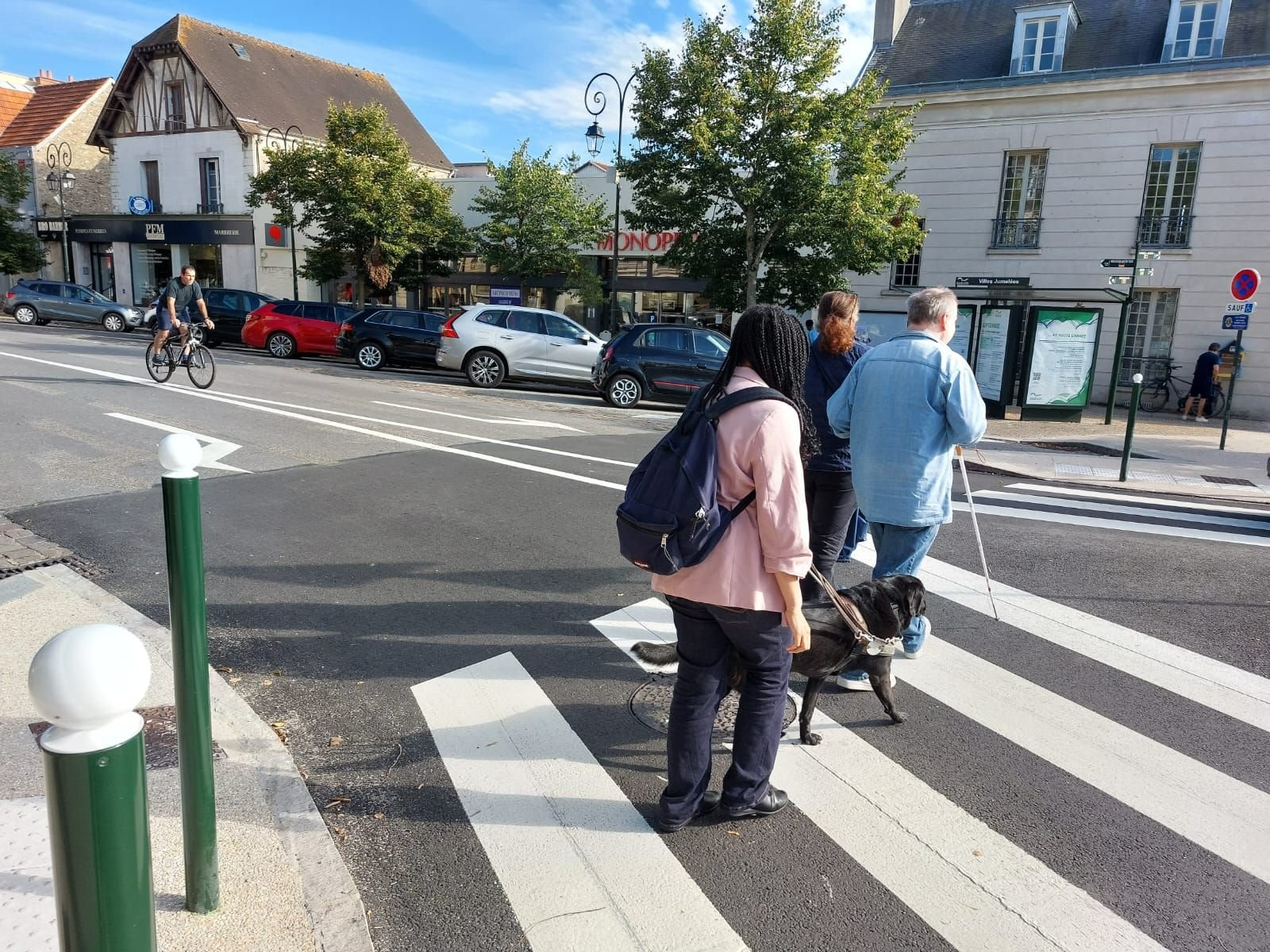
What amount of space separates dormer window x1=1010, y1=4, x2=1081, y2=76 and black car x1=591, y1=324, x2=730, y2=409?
12432 mm

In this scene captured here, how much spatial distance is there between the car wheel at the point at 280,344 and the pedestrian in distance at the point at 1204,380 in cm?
2133

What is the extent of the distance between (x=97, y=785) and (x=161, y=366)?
1357 centimetres

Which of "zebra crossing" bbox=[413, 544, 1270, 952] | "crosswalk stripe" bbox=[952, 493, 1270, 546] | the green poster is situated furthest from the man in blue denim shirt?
the green poster

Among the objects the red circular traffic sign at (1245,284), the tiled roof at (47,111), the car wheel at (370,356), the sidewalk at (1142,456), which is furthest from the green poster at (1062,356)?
the tiled roof at (47,111)

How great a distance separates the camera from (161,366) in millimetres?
13109

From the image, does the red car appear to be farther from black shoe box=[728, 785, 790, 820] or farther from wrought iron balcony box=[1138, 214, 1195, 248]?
black shoe box=[728, 785, 790, 820]

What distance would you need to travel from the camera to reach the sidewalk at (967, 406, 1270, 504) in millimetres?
10523

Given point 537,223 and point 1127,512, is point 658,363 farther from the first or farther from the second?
point 537,223

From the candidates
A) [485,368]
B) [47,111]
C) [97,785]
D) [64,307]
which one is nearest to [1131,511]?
[97,785]

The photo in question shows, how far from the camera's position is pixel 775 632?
2.82m

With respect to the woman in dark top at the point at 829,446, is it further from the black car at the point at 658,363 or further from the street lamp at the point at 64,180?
the street lamp at the point at 64,180

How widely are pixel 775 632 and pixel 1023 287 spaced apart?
1530 centimetres

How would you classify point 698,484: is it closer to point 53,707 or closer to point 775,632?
point 775,632

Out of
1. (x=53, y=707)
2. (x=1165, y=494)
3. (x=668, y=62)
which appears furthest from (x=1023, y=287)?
(x=53, y=707)
